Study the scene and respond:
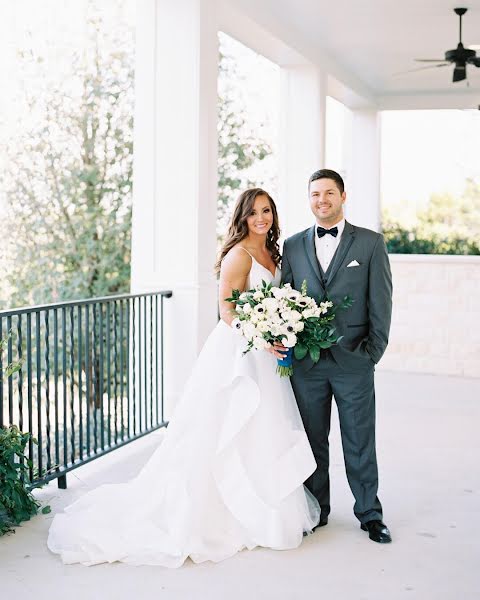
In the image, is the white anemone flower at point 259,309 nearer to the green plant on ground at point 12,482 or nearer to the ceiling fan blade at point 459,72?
the green plant on ground at point 12,482

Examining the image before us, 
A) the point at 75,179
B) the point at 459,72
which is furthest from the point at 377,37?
the point at 75,179

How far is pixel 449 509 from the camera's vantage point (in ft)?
13.9

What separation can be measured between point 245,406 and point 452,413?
12.3 ft

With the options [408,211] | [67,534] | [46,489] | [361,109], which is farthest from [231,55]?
[67,534]

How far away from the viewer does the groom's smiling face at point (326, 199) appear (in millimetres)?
3637

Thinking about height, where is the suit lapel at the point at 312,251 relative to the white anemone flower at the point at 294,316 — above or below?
above

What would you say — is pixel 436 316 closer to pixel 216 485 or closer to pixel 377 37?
pixel 377 37

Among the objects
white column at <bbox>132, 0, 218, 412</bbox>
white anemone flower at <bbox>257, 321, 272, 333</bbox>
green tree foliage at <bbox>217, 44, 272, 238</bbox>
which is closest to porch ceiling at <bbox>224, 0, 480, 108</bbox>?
white column at <bbox>132, 0, 218, 412</bbox>

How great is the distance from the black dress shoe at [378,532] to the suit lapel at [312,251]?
1.07 m

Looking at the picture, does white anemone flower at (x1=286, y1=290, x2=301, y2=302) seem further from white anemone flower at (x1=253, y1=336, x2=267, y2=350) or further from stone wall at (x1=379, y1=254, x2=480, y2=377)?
stone wall at (x1=379, y1=254, x2=480, y2=377)

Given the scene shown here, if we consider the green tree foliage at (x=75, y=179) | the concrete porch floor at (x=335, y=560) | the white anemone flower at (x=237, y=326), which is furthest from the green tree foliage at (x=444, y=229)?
the white anemone flower at (x=237, y=326)

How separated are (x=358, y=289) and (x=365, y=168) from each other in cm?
774

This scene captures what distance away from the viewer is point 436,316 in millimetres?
9688

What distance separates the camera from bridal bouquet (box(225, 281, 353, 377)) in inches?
135
